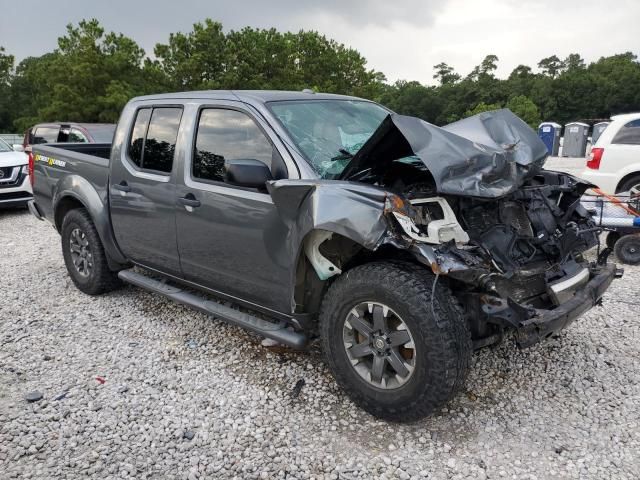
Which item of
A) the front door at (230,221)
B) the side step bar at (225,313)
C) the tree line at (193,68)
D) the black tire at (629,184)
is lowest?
the side step bar at (225,313)

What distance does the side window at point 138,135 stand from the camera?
4.27 metres

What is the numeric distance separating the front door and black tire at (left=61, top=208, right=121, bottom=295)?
138 centimetres

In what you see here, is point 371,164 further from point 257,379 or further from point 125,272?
point 125,272

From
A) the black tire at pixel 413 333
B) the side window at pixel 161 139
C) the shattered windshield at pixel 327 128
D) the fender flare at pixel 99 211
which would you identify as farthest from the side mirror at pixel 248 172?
the fender flare at pixel 99 211

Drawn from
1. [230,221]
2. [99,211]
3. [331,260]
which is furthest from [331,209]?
[99,211]

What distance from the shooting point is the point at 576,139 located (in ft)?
85.3

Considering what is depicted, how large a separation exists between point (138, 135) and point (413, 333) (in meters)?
2.97

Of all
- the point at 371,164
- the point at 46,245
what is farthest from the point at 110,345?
the point at 46,245

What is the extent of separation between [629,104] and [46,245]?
223 feet

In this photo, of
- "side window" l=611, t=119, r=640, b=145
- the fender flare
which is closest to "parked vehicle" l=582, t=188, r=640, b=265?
"side window" l=611, t=119, r=640, b=145

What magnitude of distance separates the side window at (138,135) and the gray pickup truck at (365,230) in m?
0.02

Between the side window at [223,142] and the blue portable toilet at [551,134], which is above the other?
the side window at [223,142]

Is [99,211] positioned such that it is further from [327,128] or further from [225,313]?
Result: [327,128]

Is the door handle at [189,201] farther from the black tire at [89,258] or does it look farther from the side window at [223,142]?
the black tire at [89,258]
